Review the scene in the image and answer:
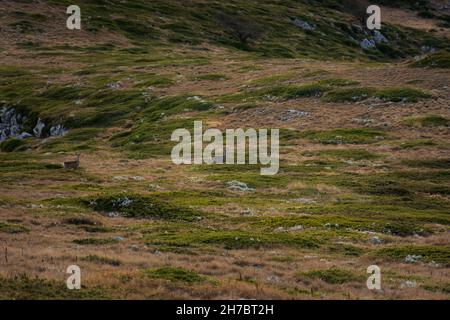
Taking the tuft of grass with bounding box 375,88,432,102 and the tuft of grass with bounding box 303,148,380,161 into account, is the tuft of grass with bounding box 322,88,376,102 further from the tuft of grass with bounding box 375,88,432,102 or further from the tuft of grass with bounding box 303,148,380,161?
the tuft of grass with bounding box 303,148,380,161

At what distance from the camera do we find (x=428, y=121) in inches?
2643

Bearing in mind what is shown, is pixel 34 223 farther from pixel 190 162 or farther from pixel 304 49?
pixel 304 49

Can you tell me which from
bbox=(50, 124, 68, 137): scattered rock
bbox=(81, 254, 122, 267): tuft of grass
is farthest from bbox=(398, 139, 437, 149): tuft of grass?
bbox=(50, 124, 68, 137): scattered rock

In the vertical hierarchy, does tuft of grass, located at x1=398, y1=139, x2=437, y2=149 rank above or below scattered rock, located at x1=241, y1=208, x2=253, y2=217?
above

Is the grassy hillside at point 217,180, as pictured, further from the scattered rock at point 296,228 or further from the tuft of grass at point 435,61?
the tuft of grass at point 435,61

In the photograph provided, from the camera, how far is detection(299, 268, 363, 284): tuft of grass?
80.9 ft

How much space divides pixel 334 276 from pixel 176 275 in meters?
6.69

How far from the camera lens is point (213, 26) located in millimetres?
171375

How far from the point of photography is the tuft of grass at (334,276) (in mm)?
24656

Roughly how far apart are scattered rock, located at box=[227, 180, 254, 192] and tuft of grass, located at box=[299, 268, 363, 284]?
22019 millimetres

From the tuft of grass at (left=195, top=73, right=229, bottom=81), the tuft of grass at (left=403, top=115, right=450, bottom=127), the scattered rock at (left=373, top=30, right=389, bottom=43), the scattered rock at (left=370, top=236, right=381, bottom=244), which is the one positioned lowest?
the scattered rock at (left=370, top=236, right=381, bottom=244)

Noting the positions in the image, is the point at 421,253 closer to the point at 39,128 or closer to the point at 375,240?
the point at 375,240
